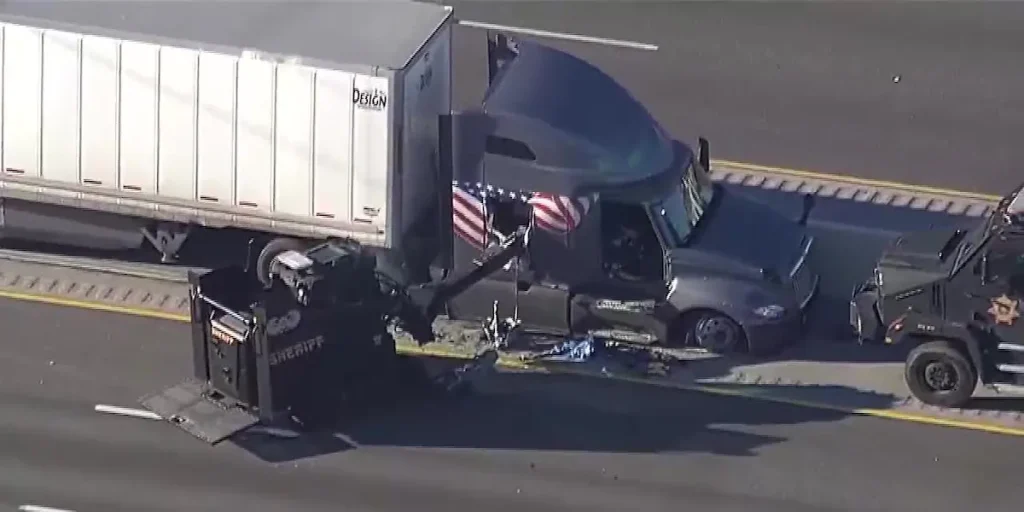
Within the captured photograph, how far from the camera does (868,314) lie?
68.4ft

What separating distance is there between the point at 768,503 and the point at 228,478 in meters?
5.06

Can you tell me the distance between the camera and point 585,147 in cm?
2148

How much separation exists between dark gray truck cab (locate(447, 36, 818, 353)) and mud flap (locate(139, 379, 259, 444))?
2.89m

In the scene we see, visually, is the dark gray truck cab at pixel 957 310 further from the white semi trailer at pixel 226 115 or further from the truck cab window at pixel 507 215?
the white semi trailer at pixel 226 115

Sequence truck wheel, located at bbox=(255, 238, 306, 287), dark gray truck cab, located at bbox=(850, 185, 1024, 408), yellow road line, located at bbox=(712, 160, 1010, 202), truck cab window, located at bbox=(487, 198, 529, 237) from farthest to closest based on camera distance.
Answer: yellow road line, located at bbox=(712, 160, 1010, 202)
truck wheel, located at bbox=(255, 238, 306, 287)
truck cab window, located at bbox=(487, 198, 529, 237)
dark gray truck cab, located at bbox=(850, 185, 1024, 408)

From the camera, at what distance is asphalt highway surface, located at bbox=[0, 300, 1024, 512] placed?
63.0 ft

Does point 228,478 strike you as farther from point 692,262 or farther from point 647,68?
point 647,68

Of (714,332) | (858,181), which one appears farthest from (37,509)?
(858,181)

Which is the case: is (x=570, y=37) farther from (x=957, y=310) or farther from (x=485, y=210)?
(x=957, y=310)

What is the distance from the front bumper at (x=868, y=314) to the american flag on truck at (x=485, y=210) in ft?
9.50

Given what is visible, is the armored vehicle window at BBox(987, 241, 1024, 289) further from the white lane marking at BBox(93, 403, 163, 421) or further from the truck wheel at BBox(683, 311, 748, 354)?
the white lane marking at BBox(93, 403, 163, 421)

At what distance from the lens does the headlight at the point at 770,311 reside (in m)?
21.3

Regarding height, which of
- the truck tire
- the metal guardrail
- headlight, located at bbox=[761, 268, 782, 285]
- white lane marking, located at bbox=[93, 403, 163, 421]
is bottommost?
white lane marking, located at bbox=[93, 403, 163, 421]

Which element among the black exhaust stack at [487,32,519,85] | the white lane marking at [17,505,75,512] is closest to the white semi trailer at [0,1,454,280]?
the black exhaust stack at [487,32,519,85]
